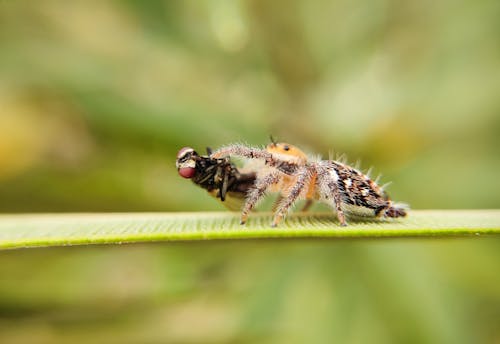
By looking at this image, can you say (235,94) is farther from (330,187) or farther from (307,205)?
(330,187)

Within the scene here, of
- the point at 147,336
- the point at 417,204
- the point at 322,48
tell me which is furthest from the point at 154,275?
the point at 322,48

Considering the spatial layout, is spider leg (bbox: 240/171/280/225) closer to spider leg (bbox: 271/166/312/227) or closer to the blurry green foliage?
spider leg (bbox: 271/166/312/227)

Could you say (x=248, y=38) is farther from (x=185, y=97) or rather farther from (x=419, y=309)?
(x=419, y=309)

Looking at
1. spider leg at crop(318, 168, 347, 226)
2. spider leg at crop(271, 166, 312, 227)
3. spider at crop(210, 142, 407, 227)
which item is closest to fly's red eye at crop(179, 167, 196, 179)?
spider at crop(210, 142, 407, 227)

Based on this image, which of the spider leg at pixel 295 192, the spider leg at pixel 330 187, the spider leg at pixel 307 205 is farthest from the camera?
the spider leg at pixel 307 205

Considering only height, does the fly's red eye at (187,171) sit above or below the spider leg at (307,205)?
below

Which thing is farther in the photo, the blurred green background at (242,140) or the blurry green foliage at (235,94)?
the blurry green foliage at (235,94)

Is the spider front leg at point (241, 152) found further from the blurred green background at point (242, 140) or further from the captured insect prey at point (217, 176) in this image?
the blurred green background at point (242, 140)

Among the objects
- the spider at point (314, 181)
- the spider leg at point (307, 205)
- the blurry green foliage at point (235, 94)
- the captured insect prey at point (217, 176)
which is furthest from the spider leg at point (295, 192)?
the blurry green foliage at point (235, 94)
